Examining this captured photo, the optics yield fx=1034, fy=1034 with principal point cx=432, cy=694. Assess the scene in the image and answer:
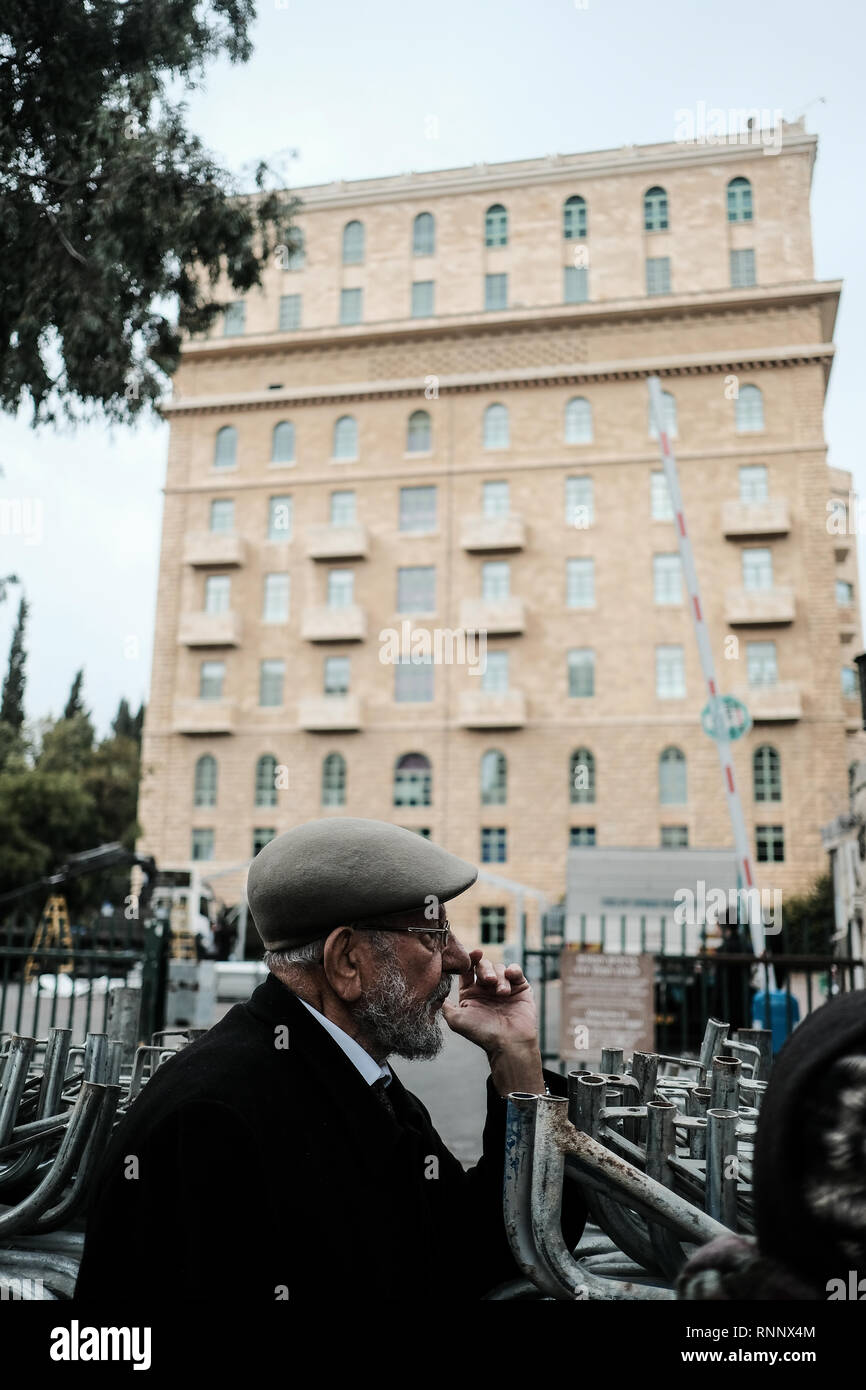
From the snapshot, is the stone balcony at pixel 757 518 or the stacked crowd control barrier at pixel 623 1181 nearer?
the stacked crowd control barrier at pixel 623 1181

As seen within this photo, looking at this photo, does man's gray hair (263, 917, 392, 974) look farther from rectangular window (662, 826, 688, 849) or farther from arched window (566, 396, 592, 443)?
arched window (566, 396, 592, 443)

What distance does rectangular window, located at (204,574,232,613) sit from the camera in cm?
3766

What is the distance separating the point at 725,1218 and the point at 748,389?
37.3 m

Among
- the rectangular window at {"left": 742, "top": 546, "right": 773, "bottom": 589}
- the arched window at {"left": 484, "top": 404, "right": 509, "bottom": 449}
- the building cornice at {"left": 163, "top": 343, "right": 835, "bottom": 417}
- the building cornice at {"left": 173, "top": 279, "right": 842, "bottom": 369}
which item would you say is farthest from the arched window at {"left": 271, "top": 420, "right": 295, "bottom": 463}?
the rectangular window at {"left": 742, "top": 546, "right": 773, "bottom": 589}

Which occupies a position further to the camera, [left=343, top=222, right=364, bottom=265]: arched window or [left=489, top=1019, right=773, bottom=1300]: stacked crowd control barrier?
[left=343, top=222, right=364, bottom=265]: arched window

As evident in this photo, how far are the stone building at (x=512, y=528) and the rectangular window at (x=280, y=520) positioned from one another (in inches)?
5.3

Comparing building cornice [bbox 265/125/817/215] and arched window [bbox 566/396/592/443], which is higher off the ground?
building cornice [bbox 265/125/817/215]

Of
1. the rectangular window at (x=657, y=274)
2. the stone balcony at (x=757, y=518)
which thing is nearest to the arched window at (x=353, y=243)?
the rectangular window at (x=657, y=274)

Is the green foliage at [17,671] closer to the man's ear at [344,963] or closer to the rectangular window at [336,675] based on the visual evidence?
the rectangular window at [336,675]

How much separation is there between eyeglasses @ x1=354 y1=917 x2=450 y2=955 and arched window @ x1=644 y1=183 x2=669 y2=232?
40.9 m

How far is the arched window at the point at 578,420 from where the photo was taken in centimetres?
3650

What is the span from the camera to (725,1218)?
183 centimetres
